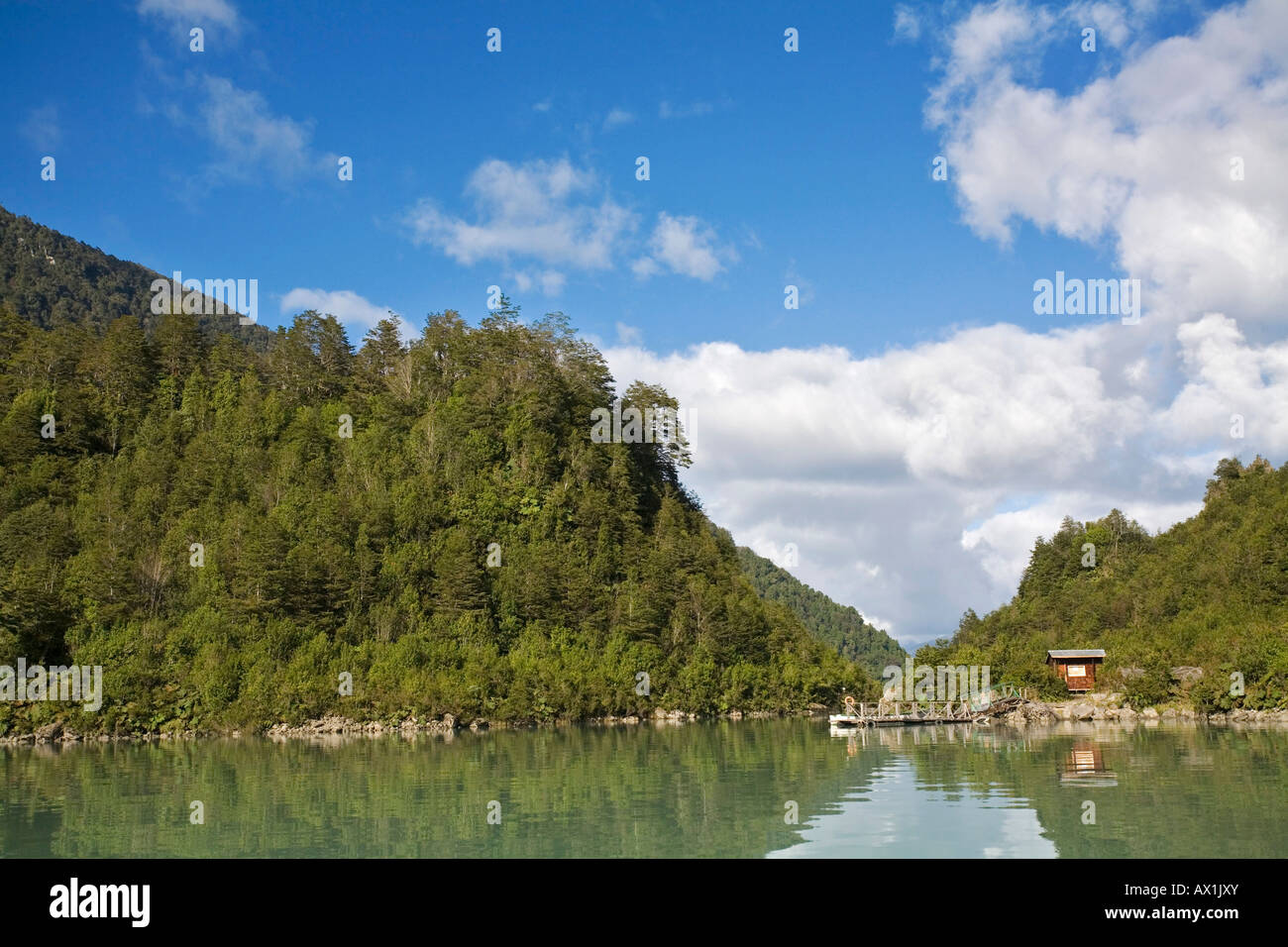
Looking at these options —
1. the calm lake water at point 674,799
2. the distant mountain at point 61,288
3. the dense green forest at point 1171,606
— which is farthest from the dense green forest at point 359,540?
the distant mountain at point 61,288

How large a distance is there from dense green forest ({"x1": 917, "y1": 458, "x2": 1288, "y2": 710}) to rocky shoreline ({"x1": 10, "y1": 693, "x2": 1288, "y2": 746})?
1460 mm

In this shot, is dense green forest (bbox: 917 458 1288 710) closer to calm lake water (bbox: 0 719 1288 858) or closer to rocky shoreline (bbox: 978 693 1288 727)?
rocky shoreline (bbox: 978 693 1288 727)

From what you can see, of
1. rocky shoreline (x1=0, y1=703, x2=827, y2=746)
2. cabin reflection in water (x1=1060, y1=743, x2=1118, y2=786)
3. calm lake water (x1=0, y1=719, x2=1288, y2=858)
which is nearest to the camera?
calm lake water (x1=0, y1=719, x2=1288, y2=858)

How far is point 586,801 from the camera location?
28.2 m

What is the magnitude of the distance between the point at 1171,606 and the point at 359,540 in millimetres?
72066

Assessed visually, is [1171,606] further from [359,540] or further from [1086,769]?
[359,540]

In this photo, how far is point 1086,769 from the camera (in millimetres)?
33688

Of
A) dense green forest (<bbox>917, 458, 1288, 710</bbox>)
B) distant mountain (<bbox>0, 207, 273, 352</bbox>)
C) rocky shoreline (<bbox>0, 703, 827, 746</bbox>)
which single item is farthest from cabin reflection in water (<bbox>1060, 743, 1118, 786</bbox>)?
distant mountain (<bbox>0, 207, 273, 352</bbox>)

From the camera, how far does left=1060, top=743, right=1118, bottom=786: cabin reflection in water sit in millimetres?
30203

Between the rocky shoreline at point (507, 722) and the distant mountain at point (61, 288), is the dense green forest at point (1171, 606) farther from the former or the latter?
the distant mountain at point (61, 288)

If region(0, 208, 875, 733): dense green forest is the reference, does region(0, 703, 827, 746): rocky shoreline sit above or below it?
below
